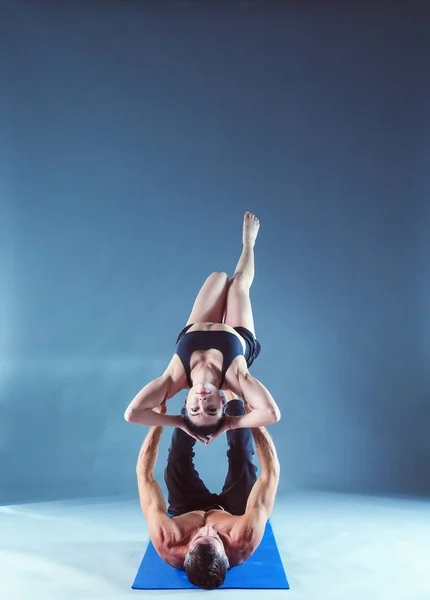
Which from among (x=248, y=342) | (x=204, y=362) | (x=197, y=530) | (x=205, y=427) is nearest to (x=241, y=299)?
(x=248, y=342)

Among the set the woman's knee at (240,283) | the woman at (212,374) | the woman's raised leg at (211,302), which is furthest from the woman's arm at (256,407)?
the woman's knee at (240,283)

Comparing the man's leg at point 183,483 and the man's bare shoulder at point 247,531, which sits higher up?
the man's leg at point 183,483

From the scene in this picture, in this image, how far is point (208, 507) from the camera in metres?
3.84

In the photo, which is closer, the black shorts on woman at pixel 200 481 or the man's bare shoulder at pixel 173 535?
the man's bare shoulder at pixel 173 535

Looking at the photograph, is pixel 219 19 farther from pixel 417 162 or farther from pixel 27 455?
pixel 27 455

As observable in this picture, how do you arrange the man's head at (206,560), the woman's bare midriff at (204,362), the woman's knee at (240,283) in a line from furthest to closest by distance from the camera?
the woman's knee at (240,283)
the woman's bare midriff at (204,362)
the man's head at (206,560)

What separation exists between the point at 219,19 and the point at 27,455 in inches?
167

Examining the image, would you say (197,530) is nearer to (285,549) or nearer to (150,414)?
(150,414)

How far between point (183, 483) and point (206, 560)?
61 cm

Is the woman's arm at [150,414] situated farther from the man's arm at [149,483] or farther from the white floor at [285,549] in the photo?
the white floor at [285,549]

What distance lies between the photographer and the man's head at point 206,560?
10.8 feet

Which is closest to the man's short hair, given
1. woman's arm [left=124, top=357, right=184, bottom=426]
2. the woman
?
the woman

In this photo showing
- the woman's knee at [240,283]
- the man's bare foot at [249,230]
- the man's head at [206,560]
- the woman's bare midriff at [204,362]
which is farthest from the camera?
the man's bare foot at [249,230]

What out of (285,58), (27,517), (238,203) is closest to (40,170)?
(238,203)
